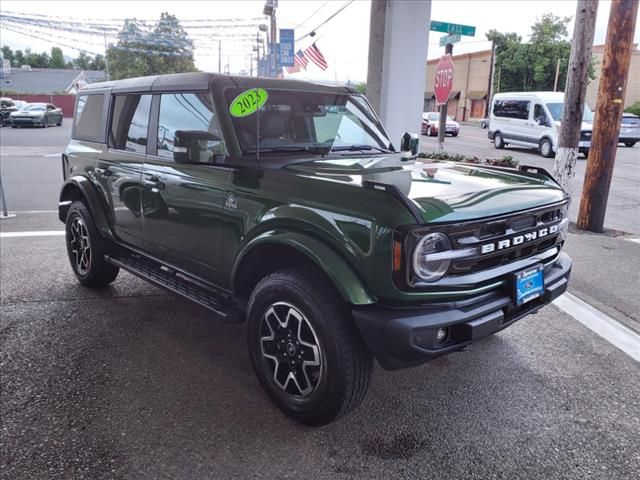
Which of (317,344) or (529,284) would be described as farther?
(529,284)

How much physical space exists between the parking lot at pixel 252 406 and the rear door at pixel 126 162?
78 cm

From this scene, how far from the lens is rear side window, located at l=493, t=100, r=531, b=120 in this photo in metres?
20.1

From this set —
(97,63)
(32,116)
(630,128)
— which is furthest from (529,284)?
(97,63)

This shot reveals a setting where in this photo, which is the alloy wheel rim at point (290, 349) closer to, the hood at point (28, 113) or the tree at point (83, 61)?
the hood at point (28, 113)

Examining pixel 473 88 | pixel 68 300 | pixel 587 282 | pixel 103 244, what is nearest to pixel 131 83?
pixel 103 244

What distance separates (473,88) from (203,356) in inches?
2095

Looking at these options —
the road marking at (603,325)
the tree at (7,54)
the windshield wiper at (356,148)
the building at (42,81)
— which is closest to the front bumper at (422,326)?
the windshield wiper at (356,148)

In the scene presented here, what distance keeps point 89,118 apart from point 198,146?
7.46 ft

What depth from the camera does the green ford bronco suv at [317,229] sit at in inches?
98.0

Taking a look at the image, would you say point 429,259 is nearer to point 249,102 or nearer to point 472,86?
point 249,102

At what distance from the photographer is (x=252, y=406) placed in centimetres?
306

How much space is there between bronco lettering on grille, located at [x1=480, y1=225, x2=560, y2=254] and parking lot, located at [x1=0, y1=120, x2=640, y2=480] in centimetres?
100

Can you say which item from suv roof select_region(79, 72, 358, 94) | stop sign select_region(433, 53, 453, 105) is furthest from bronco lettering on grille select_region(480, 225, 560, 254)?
stop sign select_region(433, 53, 453, 105)

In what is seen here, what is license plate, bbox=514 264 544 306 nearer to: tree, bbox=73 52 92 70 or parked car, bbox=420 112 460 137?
parked car, bbox=420 112 460 137
